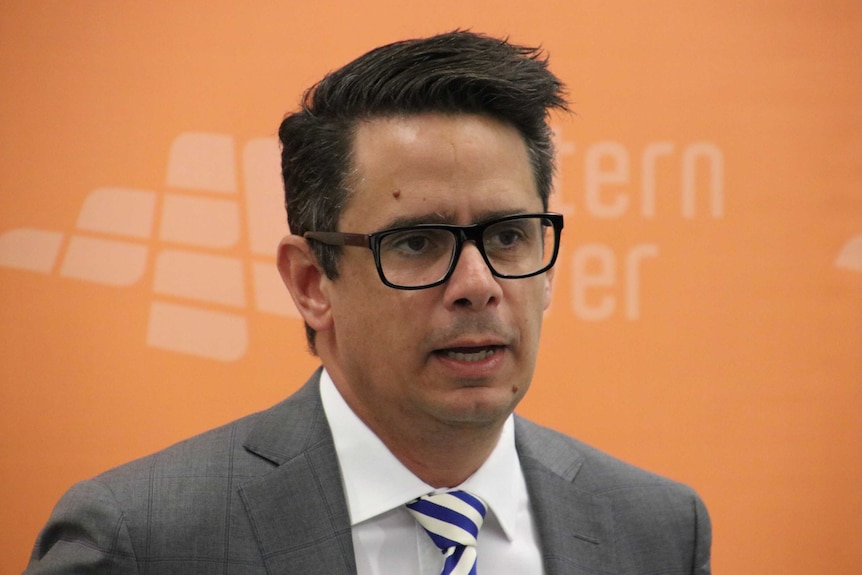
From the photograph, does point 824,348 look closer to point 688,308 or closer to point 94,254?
point 688,308

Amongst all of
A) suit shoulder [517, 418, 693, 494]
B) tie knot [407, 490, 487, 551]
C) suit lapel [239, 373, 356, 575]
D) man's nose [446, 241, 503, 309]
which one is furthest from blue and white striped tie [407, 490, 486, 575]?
man's nose [446, 241, 503, 309]

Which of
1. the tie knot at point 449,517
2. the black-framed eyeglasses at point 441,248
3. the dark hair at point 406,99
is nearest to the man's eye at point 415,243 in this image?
the black-framed eyeglasses at point 441,248

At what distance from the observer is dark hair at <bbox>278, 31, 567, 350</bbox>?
183 cm

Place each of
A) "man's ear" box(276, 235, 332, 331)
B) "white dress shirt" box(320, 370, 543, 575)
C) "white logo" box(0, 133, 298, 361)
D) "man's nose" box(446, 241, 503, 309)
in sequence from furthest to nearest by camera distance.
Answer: "white logo" box(0, 133, 298, 361)
"man's ear" box(276, 235, 332, 331)
"white dress shirt" box(320, 370, 543, 575)
"man's nose" box(446, 241, 503, 309)

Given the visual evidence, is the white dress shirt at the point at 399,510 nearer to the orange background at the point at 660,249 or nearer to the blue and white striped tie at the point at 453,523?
the blue and white striped tie at the point at 453,523

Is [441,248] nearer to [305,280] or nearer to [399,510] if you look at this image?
[305,280]

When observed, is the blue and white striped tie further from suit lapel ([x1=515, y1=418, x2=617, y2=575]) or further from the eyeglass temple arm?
the eyeglass temple arm

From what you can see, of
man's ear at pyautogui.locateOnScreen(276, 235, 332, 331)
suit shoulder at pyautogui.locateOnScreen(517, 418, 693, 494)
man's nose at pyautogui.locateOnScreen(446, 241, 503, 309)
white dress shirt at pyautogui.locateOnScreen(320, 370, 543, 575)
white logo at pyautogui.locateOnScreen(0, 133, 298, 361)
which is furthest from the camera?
white logo at pyautogui.locateOnScreen(0, 133, 298, 361)

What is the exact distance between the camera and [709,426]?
283 cm

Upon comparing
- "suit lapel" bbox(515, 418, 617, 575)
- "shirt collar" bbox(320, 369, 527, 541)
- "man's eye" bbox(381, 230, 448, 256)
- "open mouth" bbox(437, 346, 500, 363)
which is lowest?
"suit lapel" bbox(515, 418, 617, 575)

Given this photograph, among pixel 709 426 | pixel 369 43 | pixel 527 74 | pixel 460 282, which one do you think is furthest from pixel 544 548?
pixel 369 43

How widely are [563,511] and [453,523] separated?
0.94ft

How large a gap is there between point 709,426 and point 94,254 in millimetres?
1695

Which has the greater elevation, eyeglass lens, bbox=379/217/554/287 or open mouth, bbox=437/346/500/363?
eyeglass lens, bbox=379/217/554/287
